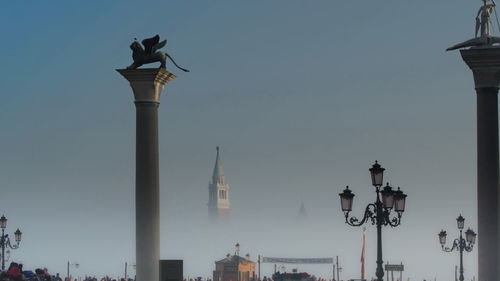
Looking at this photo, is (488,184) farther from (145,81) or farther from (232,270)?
(232,270)

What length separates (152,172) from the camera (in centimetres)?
3266

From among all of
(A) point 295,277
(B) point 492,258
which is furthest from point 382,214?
(A) point 295,277

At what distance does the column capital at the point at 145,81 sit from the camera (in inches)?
1277

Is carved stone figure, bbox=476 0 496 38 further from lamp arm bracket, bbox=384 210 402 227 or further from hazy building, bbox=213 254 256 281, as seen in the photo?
hazy building, bbox=213 254 256 281

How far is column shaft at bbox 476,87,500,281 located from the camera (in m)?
31.7

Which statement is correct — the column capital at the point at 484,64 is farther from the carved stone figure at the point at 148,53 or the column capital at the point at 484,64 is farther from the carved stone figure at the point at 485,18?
the carved stone figure at the point at 148,53

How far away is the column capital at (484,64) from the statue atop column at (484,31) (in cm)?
32

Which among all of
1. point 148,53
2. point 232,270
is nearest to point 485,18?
point 148,53

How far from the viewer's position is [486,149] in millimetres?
32406

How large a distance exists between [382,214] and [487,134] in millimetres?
5099

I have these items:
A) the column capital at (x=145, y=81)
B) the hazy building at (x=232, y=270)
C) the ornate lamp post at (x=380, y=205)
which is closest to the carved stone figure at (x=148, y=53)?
the column capital at (x=145, y=81)

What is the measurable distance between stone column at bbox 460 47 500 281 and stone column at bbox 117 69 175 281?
25.2 ft

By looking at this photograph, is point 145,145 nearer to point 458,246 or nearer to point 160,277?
point 160,277

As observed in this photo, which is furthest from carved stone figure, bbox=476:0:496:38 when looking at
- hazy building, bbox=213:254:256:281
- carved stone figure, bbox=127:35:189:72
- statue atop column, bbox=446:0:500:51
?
hazy building, bbox=213:254:256:281
